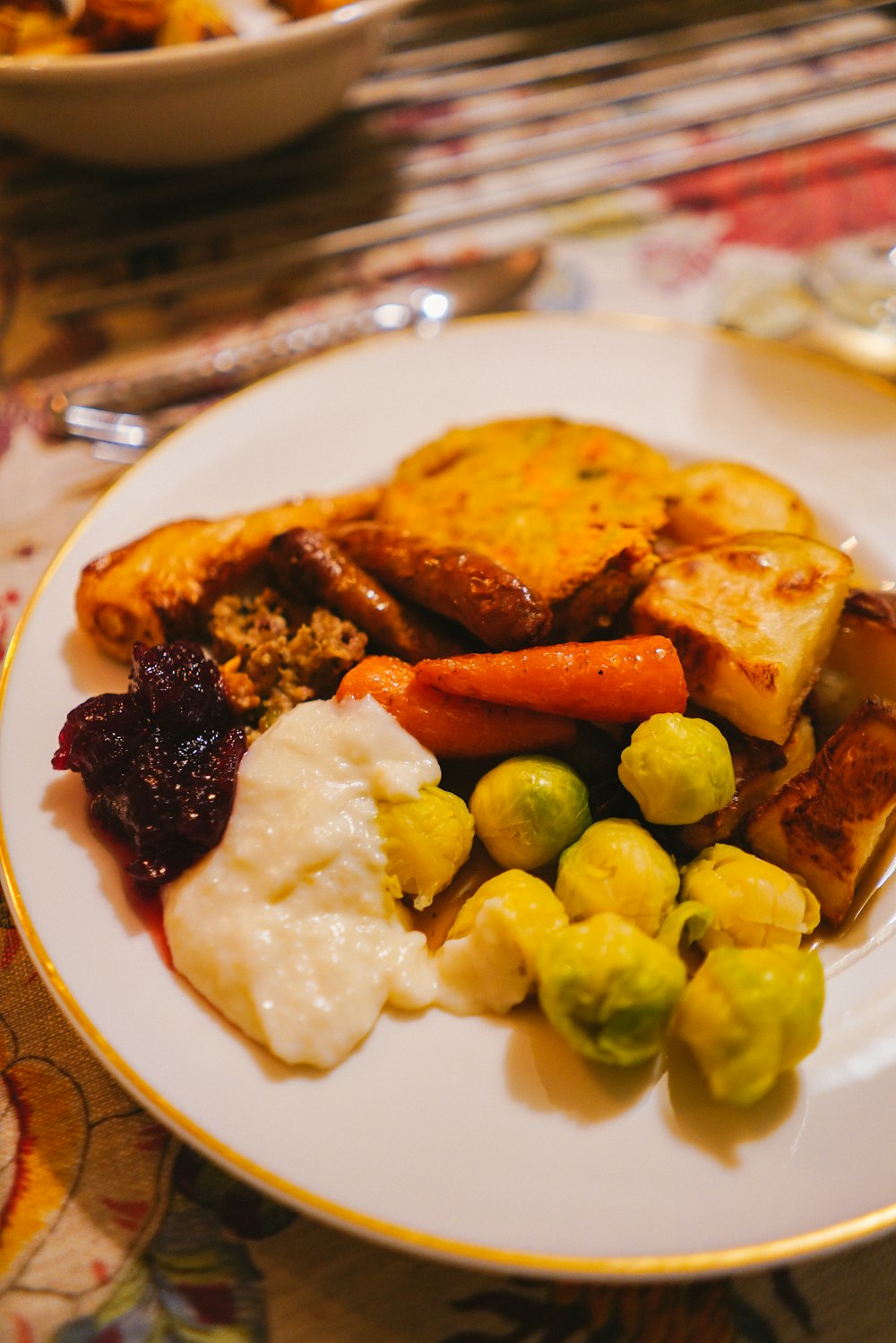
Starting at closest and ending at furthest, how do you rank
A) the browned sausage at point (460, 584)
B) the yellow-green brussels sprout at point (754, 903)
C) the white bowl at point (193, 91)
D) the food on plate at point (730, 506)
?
1. the yellow-green brussels sprout at point (754, 903)
2. the browned sausage at point (460, 584)
3. the food on plate at point (730, 506)
4. the white bowl at point (193, 91)

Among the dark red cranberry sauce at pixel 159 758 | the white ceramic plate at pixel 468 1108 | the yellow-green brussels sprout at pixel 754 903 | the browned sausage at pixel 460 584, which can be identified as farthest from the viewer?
the browned sausage at pixel 460 584

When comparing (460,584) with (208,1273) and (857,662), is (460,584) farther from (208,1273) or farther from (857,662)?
(208,1273)

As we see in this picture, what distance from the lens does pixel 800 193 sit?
15.5 ft

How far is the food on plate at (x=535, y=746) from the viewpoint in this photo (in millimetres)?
2059

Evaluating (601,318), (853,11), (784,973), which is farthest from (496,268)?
(784,973)

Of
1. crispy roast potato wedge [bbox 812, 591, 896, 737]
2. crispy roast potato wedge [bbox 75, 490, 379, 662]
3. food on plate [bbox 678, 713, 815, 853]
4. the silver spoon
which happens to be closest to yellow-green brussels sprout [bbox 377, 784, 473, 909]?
food on plate [bbox 678, 713, 815, 853]

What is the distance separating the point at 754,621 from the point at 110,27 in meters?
3.40

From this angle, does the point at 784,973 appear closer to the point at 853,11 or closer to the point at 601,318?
the point at 601,318

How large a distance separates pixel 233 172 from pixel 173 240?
0.60 metres

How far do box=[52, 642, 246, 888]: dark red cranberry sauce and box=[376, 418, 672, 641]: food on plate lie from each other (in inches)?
32.9

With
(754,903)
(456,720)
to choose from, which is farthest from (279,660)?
(754,903)

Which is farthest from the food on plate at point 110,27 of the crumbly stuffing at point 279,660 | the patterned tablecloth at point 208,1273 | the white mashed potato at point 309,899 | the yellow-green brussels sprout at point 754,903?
the yellow-green brussels sprout at point 754,903

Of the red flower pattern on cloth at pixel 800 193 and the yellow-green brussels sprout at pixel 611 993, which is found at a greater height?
the red flower pattern on cloth at pixel 800 193

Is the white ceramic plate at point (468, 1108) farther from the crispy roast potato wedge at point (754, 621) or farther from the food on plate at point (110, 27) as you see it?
the food on plate at point (110, 27)
